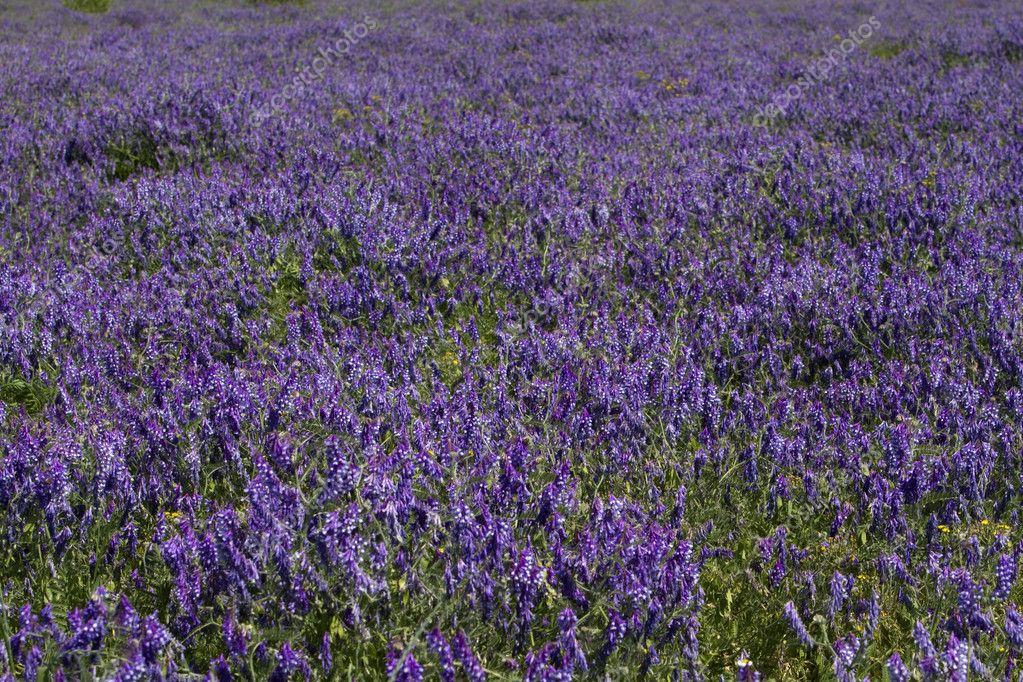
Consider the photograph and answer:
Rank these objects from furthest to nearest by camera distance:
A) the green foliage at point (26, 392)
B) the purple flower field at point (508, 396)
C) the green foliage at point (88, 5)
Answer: the green foliage at point (88, 5)
the green foliage at point (26, 392)
the purple flower field at point (508, 396)

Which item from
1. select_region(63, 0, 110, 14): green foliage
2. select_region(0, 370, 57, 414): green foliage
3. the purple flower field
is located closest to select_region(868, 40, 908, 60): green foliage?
the purple flower field

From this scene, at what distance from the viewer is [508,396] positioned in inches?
131

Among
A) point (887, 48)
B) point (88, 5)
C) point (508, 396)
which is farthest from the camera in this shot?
point (88, 5)

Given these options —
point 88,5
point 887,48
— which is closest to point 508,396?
point 887,48

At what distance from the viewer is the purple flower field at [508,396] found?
2188 mm

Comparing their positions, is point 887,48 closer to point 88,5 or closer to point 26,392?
point 26,392

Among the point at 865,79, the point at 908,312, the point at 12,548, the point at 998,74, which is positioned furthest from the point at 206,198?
the point at 998,74

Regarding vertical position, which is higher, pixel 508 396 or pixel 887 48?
pixel 887 48

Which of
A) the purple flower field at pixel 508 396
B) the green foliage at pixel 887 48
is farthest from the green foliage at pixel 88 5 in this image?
the green foliage at pixel 887 48

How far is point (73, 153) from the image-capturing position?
686cm

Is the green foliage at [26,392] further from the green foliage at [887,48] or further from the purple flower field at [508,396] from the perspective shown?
the green foliage at [887,48]

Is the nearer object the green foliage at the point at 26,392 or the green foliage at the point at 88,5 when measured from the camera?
the green foliage at the point at 26,392

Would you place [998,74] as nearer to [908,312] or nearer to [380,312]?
[908,312]

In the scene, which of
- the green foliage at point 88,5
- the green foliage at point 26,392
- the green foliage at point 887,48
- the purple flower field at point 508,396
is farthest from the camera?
the green foliage at point 88,5
